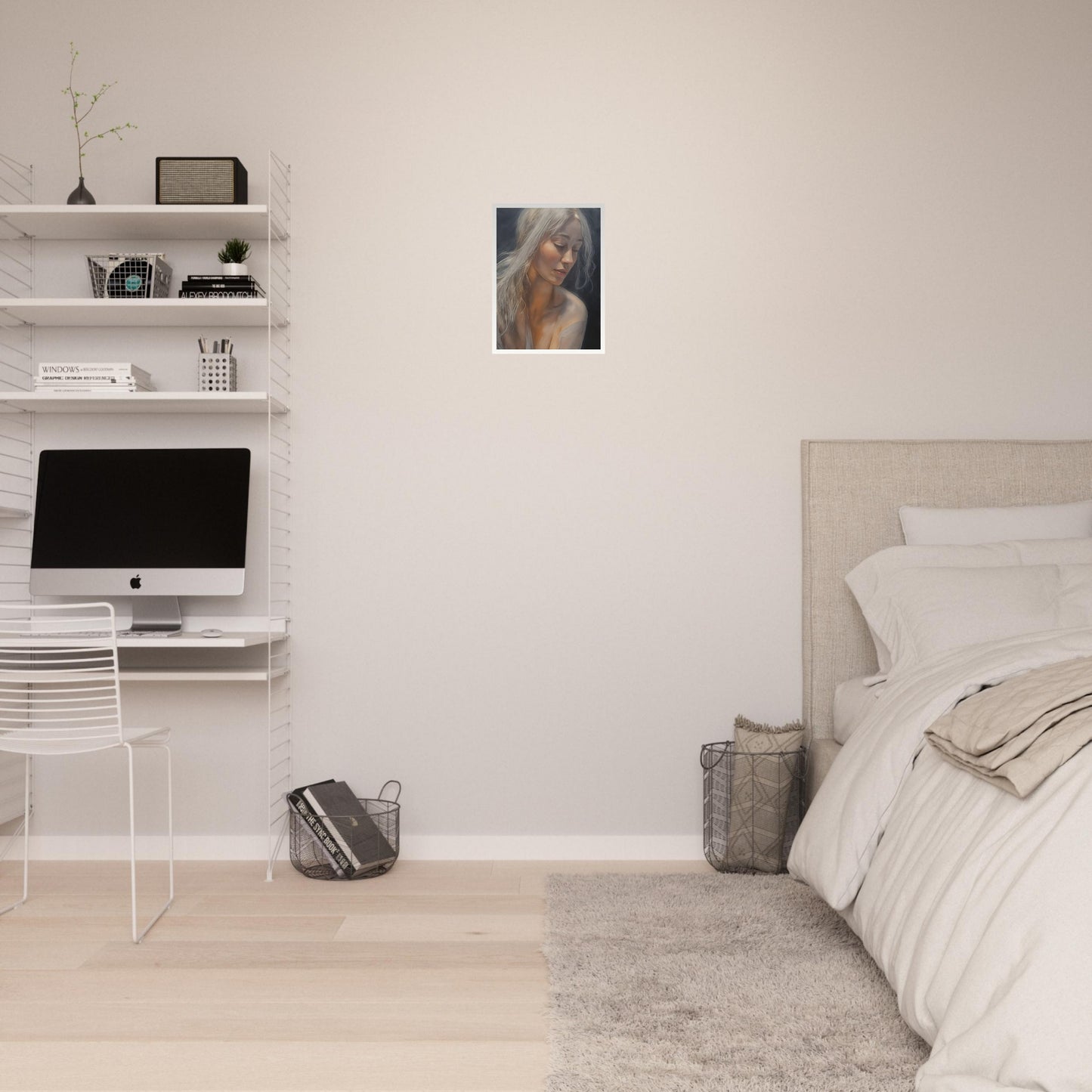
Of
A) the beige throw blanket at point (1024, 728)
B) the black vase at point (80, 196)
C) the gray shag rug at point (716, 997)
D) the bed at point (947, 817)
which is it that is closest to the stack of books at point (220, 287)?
the black vase at point (80, 196)

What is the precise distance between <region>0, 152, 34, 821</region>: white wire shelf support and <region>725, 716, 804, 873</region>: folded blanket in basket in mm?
2245

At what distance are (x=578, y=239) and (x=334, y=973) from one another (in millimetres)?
2266

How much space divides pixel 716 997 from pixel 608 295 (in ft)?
6.93

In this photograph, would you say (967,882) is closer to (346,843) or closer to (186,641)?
(346,843)

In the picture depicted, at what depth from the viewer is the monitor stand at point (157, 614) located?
3.08 m

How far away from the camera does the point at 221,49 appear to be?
128 inches

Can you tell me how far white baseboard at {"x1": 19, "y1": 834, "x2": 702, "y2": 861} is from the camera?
319 centimetres

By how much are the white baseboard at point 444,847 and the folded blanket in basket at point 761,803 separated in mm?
229

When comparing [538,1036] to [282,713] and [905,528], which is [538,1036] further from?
[905,528]

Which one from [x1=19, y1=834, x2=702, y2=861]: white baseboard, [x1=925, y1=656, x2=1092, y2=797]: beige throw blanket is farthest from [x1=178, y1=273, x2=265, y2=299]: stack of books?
[x1=925, y1=656, x2=1092, y2=797]: beige throw blanket

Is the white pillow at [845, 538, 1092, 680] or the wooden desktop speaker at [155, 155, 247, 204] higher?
the wooden desktop speaker at [155, 155, 247, 204]

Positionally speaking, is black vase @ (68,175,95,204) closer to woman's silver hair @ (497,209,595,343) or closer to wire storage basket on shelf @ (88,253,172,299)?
wire storage basket on shelf @ (88,253,172,299)

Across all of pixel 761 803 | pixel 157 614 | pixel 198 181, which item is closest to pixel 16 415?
pixel 157 614

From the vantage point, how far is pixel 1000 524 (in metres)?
2.99
